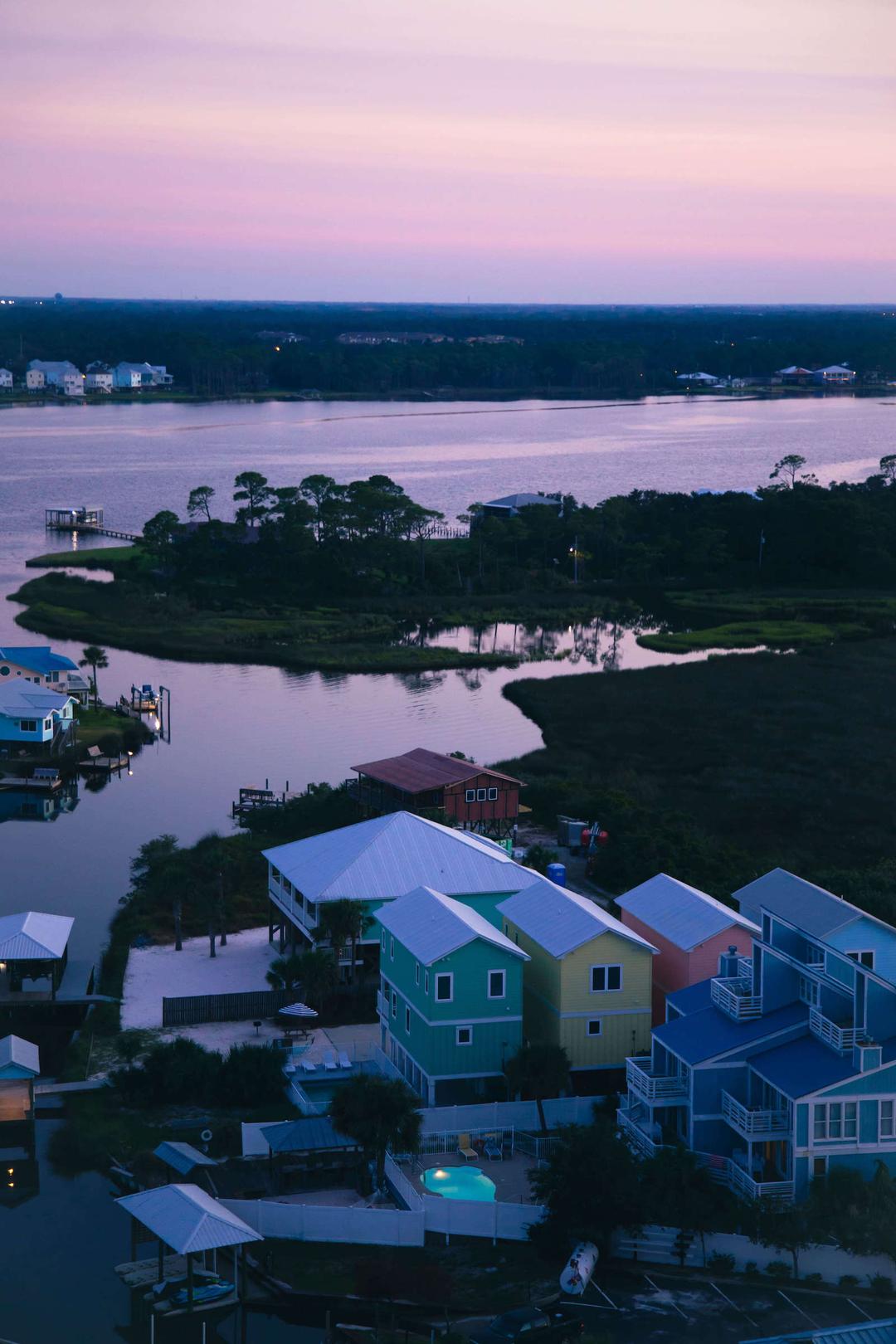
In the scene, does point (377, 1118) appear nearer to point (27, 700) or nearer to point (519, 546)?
point (27, 700)

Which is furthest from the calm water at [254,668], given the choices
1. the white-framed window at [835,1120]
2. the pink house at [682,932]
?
the pink house at [682,932]

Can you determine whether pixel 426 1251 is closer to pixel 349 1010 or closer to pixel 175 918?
pixel 349 1010

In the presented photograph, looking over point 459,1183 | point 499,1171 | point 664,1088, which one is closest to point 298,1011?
point 499,1171

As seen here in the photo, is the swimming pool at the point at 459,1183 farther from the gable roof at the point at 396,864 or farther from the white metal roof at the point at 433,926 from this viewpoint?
the gable roof at the point at 396,864

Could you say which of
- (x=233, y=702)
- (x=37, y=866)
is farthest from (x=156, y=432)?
(x=37, y=866)

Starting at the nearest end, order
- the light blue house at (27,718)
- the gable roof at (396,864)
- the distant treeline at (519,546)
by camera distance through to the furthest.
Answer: the gable roof at (396,864), the light blue house at (27,718), the distant treeline at (519,546)

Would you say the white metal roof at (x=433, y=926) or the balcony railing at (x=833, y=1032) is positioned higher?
the balcony railing at (x=833, y=1032)
